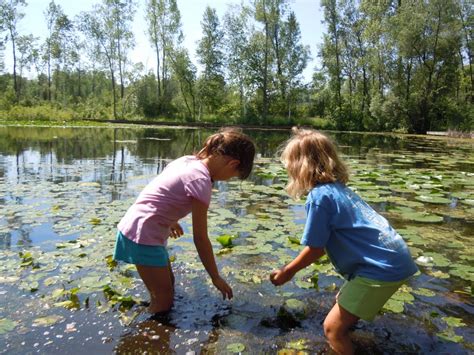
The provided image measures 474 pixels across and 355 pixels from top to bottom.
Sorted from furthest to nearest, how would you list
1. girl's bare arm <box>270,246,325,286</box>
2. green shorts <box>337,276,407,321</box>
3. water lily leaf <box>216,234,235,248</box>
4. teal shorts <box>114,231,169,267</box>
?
water lily leaf <box>216,234,235,248</box> < teal shorts <box>114,231,169,267</box> < girl's bare arm <box>270,246,325,286</box> < green shorts <box>337,276,407,321</box>

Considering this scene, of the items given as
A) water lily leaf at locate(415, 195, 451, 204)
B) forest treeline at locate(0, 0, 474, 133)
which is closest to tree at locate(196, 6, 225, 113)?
forest treeline at locate(0, 0, 474, 133)

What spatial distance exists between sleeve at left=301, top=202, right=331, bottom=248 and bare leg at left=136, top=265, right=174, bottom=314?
0.99 m

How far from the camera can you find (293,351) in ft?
7.23

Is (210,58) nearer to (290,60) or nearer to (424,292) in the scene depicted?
(290,60)

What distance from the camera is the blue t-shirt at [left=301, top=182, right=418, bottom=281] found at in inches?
80.4

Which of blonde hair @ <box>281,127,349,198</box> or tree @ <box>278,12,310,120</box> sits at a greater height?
tree @ <box>278,12,310,120</box>

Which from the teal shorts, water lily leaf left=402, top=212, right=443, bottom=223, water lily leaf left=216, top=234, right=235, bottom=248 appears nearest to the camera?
the teal shorts

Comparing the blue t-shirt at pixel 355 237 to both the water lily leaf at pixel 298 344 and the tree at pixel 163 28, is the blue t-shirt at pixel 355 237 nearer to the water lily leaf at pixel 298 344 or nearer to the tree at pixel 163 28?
the water lily leaf at pixel 298 344

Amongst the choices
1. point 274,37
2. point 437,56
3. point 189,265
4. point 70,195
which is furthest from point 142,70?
point 189,265

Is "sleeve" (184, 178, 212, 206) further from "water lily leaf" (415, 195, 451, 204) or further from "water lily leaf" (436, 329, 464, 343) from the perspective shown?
"water lily leaf" (415, 195, 451, 204)

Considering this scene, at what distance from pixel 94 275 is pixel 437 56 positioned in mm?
35863

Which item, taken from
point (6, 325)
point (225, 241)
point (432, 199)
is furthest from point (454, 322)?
point (432, 199)

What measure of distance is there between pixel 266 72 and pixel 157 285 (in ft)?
131

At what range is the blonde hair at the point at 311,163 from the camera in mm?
2289
